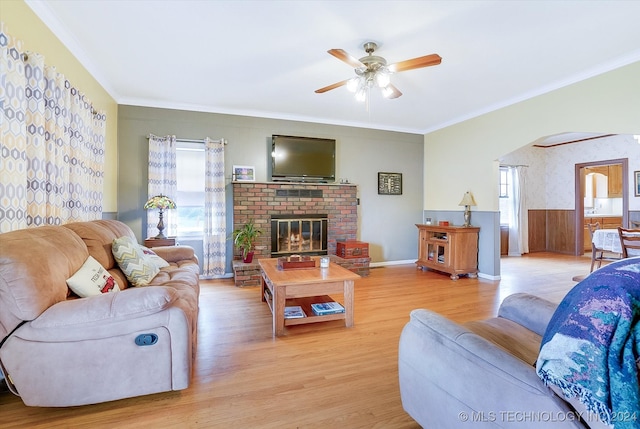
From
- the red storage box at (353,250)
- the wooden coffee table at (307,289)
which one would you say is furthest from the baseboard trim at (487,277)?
the wooden coffee table at (307,289)

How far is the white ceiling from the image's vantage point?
7.55ft

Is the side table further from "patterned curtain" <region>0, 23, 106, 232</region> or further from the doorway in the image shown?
the doorway

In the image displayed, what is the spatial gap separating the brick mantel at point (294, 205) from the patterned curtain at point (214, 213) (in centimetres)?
22

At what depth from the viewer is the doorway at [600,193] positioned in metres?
5.98

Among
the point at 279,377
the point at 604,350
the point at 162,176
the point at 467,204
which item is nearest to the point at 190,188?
the point at 162,176

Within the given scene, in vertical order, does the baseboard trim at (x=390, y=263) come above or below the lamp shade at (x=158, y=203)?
below

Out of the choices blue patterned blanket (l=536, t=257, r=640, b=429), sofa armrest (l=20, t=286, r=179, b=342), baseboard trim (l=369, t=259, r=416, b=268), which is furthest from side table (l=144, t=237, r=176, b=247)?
blue patterned blanket (l=536, t=257, r=640, b=429)

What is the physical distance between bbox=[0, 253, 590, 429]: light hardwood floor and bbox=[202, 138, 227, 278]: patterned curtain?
963 mm

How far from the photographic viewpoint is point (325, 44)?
2.78 m

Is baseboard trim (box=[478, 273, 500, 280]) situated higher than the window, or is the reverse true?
the window

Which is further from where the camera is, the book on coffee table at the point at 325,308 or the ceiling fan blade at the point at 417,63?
the book on coffee table at the point at 325,308

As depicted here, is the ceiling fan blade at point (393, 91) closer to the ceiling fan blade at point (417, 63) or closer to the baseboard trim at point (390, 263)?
the ceiling fan blade at point (417, 63)

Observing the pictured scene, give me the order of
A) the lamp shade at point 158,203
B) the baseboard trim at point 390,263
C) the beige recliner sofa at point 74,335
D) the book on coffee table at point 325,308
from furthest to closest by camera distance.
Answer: the baseboard trim at point 390,263
the lamp shade at point 158,203
the book on coffee table at point 325,308
the beige recliner sofa at point 74,335

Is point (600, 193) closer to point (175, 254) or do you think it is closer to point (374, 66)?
point (374, 66)
